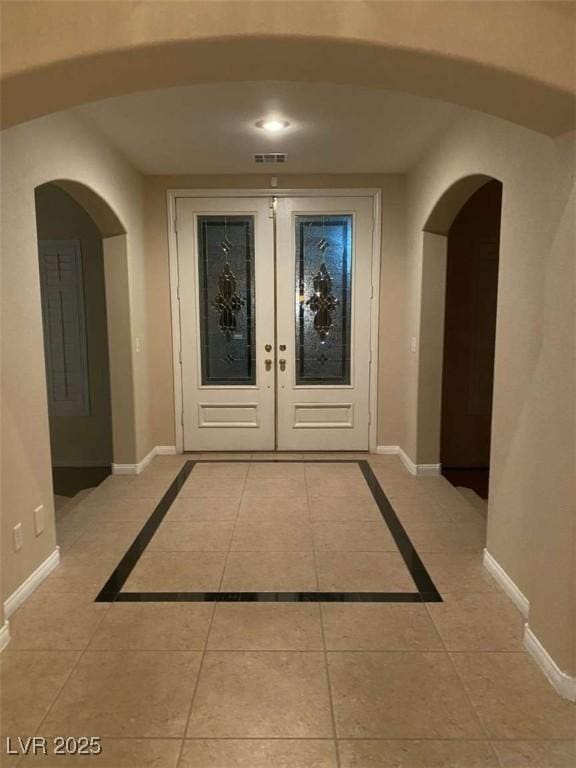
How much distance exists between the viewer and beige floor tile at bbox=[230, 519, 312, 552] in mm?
3342

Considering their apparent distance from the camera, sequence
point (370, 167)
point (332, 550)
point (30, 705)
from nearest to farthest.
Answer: point (30, 705) < point (332, 550) < point (370, 167)

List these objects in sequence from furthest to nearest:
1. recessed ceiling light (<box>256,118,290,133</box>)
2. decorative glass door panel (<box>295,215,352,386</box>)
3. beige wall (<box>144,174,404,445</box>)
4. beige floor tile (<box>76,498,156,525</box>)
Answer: decorative glass door panel (<box>295,215,352,386</box>), beige wall (<box>144,174,404,445</box>), beige floor tile (<box>76,498,156,525</box>), recessed ceiling light (<box>256,118,290,133</box>)

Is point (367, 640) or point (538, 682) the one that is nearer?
point (538, 682)

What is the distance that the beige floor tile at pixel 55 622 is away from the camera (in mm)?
2404

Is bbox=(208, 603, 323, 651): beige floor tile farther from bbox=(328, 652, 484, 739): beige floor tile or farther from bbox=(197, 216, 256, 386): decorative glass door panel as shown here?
bbox=(197, 216, 256, 386): decorative glass door panel

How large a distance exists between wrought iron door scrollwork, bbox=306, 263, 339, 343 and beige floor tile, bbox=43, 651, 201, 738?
349cm

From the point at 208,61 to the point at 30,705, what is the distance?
7.82 ft

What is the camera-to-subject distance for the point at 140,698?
6.77 ft

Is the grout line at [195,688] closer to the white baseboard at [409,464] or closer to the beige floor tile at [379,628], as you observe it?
the beige floor tile at [379,628]

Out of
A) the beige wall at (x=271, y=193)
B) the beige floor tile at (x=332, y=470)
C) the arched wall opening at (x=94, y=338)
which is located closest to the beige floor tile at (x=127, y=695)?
the beige floor tile at (x=332, y=470)

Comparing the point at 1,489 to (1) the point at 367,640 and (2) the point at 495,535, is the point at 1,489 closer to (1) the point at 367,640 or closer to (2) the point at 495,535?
(1) the point at 367,640

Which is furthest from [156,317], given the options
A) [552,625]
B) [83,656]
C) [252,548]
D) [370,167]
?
[552,625]

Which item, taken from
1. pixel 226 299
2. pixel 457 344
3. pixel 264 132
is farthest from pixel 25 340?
pixel 457 344

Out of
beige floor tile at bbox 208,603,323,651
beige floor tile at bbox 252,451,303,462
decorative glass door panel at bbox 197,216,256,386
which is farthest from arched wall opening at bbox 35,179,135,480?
beige floor tile at bbox 208,603,323,651
